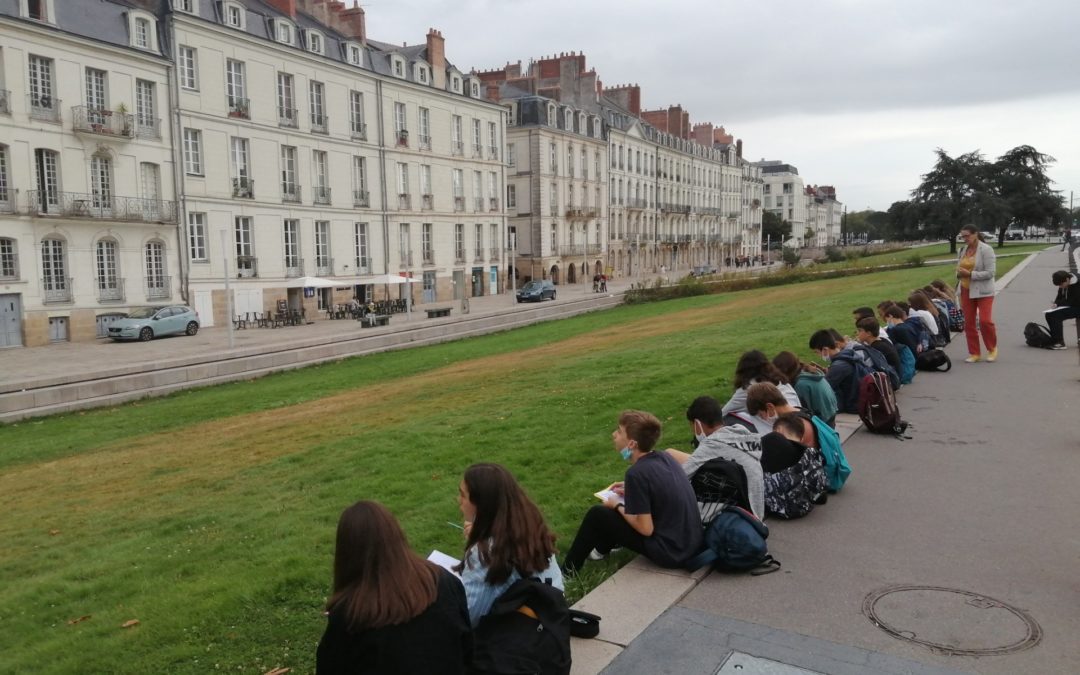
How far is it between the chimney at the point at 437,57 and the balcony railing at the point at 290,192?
13.6 meters

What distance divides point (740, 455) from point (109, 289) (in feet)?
112

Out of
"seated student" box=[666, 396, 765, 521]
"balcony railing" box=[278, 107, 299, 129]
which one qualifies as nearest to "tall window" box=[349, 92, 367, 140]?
"balcony railing" box=[278, 107, 299, 129]

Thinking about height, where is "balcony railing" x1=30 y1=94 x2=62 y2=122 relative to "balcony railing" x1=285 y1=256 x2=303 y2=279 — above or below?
above

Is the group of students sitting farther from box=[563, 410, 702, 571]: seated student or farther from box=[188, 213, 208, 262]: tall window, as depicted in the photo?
box=[188, 213, 208, 262]: tall window

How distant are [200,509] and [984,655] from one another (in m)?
8.19

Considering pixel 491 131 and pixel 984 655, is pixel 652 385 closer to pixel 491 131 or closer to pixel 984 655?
pixel 984 655

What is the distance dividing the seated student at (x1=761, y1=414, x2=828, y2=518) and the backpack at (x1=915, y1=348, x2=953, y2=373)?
7378mm

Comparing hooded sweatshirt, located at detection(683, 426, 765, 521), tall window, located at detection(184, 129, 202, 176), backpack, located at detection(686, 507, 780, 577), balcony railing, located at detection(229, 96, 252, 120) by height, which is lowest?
backpack, located at detection(686, 507, 780, 577)

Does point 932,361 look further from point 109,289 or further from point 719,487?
point 109,289

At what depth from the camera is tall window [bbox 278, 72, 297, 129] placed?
41.3 m

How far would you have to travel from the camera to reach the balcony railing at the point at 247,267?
3938 cm

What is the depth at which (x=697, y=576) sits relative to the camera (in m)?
5.67

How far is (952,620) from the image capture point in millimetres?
5027

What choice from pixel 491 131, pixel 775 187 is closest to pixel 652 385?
pixel 491 131
